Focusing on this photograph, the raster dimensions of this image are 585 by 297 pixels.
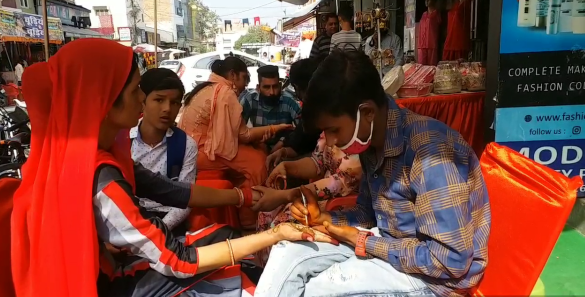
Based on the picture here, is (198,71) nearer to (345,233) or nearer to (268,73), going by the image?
(268,73)

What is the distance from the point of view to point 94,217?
1319 mm

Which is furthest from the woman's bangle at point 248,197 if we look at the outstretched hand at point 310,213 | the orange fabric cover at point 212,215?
the outstretched hand at point 310,213

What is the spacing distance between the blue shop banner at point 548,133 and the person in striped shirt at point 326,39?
378 centimetres

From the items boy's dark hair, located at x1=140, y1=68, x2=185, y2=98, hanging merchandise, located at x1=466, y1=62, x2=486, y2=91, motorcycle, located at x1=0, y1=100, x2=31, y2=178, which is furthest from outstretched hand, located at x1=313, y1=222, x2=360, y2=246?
motorcycle, located at x1=0, y1=100, x2=31, y2=178

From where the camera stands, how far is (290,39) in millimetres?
31109

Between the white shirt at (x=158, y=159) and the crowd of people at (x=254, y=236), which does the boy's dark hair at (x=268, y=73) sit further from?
the crowd of people at (x=254, y=236)

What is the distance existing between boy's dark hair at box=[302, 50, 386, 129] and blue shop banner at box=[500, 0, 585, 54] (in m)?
2.00

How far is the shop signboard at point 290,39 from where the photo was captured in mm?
30188

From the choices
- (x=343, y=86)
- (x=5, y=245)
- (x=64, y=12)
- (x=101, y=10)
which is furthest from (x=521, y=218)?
(x=101, y=10)

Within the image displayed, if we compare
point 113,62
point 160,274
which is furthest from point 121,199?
point 113,62

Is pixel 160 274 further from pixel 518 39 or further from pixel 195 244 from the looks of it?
pixel 518 39

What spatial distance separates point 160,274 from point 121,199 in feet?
1.07

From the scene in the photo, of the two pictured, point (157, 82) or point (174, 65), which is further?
point (174, 65)

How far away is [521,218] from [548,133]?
2051mm
